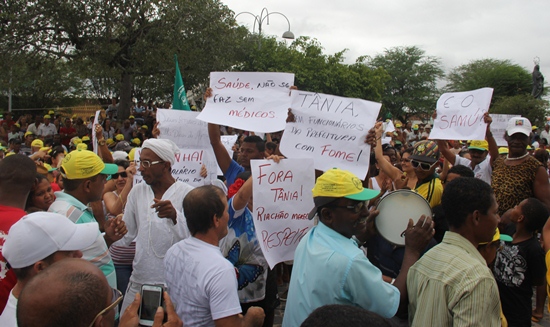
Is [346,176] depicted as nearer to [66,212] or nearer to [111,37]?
[66,212]

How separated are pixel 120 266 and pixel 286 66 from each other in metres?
31.5

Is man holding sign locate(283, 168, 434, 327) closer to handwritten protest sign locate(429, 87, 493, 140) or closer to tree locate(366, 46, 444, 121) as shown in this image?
handwritten protest sign locate(429, 87, 493, 140)

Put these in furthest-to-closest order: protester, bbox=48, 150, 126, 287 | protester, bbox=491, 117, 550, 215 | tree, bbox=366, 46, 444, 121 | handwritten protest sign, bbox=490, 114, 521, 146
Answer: tree, bbox=366, 46, 444, 121 → handwritten protest sign, bbox=490, 114, 521, 146 → protester, bbox=491, 117, 550, 215 → protester, bbox=48, 150, 126, 287

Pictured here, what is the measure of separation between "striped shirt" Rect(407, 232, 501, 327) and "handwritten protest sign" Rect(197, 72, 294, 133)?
200 centimetres

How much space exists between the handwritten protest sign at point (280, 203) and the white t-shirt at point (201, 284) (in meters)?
0.96

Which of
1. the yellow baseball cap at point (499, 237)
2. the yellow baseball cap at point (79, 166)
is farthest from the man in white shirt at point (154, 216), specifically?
the yellow baseball cap at point (499, 237)

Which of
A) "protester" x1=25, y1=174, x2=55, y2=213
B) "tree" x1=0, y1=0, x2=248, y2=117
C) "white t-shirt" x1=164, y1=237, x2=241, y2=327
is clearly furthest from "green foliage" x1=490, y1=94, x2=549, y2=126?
"white t-shirt" x1=164, y1=237, x2=241, y2=327

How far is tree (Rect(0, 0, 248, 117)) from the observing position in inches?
598

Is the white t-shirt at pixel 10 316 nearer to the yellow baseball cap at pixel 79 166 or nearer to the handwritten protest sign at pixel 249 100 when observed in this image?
the yellow baseball cap at pixel 79 166

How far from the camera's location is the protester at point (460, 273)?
2234 mm

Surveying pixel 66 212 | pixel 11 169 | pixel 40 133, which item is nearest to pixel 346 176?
pixel 66 212

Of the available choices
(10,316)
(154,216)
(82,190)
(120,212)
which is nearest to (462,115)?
(154,216)

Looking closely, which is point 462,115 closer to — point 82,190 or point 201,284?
point 201,284

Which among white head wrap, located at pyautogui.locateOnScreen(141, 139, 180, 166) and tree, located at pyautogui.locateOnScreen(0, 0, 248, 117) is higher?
tree, located at pyautogui.locateOnScreen(0, 0, 248, 117)
